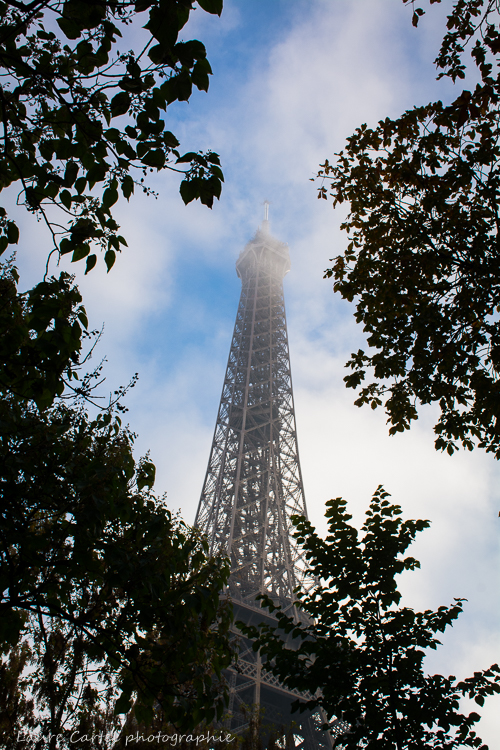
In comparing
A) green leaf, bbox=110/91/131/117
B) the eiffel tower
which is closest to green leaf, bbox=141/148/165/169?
green leaf, bbox=110/91/131/117

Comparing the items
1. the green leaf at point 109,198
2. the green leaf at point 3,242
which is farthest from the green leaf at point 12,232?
the green leaf at point 109,198

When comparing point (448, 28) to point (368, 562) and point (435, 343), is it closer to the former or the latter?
point (435, 343)

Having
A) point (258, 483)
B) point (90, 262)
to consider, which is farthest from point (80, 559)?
point (258, 483)

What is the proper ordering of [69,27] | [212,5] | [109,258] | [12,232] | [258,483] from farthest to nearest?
[258,483]
[12,232]
[109,258]
[69,27]
[212,5]

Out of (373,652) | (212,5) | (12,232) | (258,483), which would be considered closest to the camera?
(212,5)

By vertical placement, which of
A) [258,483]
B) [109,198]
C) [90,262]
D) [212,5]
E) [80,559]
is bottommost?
[80,559]

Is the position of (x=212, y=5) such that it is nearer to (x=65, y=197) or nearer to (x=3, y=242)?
(x=65, y=197)
